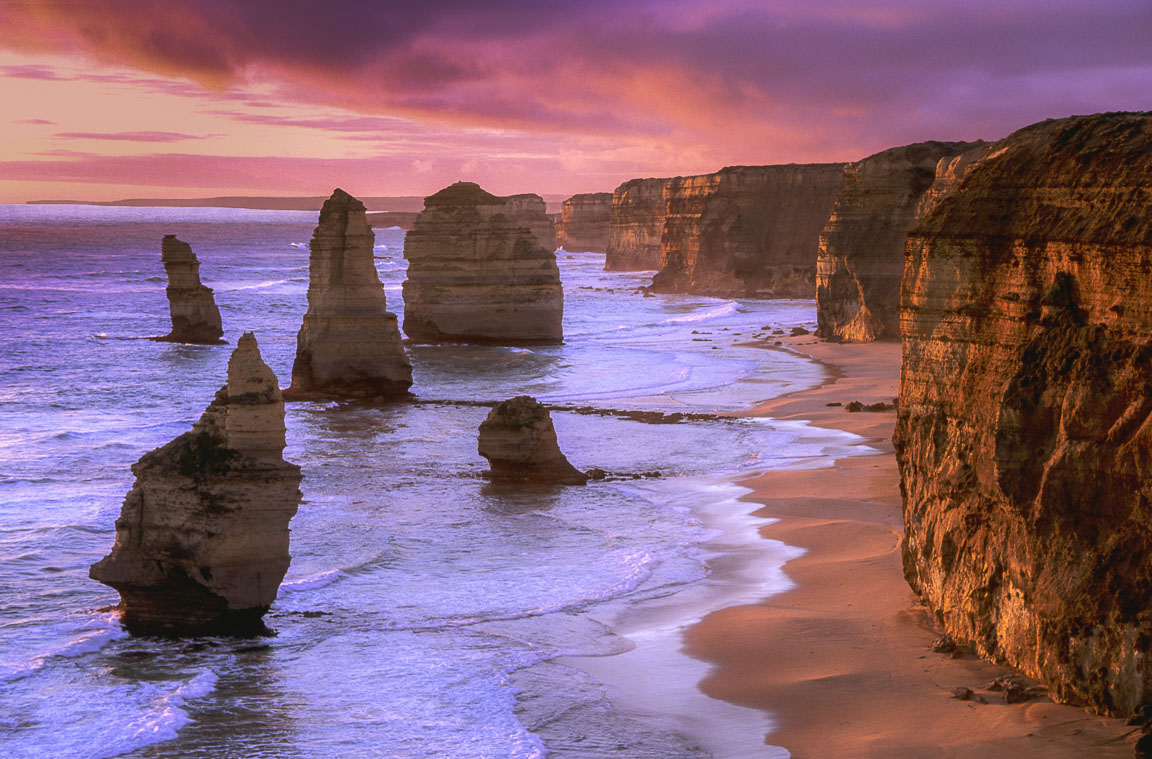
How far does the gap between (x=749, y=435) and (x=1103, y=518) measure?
59.5 feet

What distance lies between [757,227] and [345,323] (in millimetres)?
59590

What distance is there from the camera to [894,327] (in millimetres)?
46094

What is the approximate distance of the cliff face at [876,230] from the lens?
146 feet

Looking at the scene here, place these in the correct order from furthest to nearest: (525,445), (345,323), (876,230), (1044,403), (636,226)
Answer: (636,226)
(876,230)
(345,323)
(525,445)
(1044,403)

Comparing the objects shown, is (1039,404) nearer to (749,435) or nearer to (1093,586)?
(1093,586)

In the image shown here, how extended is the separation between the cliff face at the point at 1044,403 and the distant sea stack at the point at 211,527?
7.46 metres

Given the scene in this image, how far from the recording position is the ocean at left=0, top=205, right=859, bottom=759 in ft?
35.2

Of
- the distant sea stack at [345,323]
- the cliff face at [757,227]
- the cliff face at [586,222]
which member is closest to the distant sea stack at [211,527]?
the distant sea stack at [345,323]

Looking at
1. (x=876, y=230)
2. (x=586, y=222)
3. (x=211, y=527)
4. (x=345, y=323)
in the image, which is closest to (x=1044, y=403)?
(x=211, y=527)

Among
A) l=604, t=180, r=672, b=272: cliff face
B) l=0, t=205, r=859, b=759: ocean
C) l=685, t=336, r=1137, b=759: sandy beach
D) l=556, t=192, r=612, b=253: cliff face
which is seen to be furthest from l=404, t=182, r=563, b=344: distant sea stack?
l=556, t=192, r=612, b=253: cliff face

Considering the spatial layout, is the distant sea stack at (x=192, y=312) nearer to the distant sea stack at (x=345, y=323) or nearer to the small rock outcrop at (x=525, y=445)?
the distant sea stack at (x=345, y=323)

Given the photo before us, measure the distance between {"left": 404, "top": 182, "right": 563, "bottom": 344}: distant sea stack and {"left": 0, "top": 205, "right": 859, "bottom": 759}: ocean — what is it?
972 cm

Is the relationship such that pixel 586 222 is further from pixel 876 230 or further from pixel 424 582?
pixel 424 582

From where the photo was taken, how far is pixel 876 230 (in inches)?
1816
